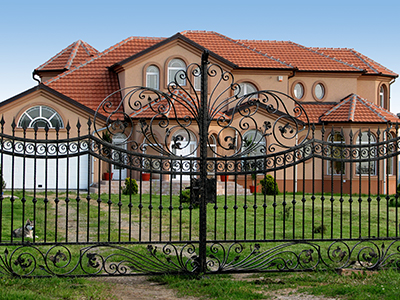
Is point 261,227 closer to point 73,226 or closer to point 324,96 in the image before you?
point 73,226

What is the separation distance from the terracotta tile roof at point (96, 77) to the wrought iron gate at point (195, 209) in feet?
9.63

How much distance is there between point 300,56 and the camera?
95.5 feet

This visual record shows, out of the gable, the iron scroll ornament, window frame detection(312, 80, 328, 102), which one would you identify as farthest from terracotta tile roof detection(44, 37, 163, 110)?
window frame detection(312, 80, 328, 102)

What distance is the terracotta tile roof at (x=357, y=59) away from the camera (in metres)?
29.7

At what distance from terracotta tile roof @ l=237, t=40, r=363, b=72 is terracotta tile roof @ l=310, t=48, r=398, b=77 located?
3.28 feet

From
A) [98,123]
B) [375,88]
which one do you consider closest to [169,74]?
[98,123]

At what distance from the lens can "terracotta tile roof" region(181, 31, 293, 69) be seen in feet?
86.1

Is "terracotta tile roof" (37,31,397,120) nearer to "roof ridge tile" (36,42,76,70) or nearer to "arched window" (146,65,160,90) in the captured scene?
"roof ridge tile" (36,42,76,70)

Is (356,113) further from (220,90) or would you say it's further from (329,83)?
(220,90)

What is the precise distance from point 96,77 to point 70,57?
14.3ft

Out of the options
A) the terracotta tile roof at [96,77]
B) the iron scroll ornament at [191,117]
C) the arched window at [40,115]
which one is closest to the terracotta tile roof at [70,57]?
the terracotta tile roof at [96,77]

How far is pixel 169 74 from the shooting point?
24.6 metres

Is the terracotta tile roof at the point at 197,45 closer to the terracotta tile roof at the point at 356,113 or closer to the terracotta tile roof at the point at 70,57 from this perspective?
the terracotta tile roof at the point at 70,57

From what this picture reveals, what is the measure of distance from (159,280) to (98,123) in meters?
16.8
